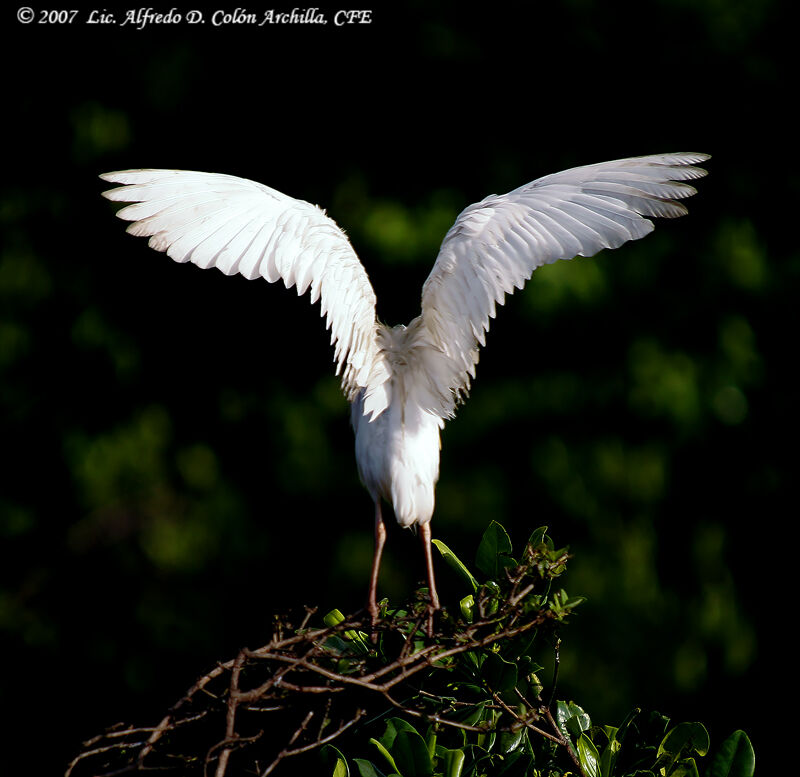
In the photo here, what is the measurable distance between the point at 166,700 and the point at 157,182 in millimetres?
2759

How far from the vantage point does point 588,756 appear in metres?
1.32

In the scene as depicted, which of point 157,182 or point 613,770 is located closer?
point 613,770

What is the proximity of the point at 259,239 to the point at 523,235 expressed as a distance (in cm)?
45

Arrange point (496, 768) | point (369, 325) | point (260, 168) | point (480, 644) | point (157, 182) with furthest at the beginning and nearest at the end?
point (260, 168) < point (369, 325) < point (157, 182) < point (496, 768) < point (480, 644)

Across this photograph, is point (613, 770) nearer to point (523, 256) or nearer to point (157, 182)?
point (523, 256)

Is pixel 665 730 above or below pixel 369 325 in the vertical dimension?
below

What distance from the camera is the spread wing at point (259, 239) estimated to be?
4.92 ft

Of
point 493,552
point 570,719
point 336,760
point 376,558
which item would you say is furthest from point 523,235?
point 336,760

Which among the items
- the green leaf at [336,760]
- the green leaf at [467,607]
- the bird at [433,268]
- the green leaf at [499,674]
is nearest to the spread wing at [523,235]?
the bird at [433,268]

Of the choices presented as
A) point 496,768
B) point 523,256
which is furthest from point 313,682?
point 523,256

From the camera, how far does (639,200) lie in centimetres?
157

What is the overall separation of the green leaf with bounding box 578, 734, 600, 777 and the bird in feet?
0.99

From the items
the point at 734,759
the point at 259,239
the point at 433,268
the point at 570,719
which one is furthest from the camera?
the point at 433,268

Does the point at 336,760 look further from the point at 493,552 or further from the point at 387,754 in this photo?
the point at 493,552
